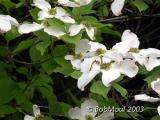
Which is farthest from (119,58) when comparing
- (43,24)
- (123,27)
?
(123,27)

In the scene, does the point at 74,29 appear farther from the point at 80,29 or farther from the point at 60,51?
the point at 60,51

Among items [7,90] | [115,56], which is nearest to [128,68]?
[115,56]

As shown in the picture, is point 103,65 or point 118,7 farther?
point 118,7

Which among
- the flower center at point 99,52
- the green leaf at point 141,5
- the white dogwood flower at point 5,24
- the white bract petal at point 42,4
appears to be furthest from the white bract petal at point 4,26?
the green leaf at point 141,5

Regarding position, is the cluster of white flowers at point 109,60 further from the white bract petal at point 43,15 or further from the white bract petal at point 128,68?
the white bract petal at point 43,15

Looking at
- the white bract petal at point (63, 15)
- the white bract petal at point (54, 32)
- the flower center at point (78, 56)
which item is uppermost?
the white bract petal at point (63, 15)
